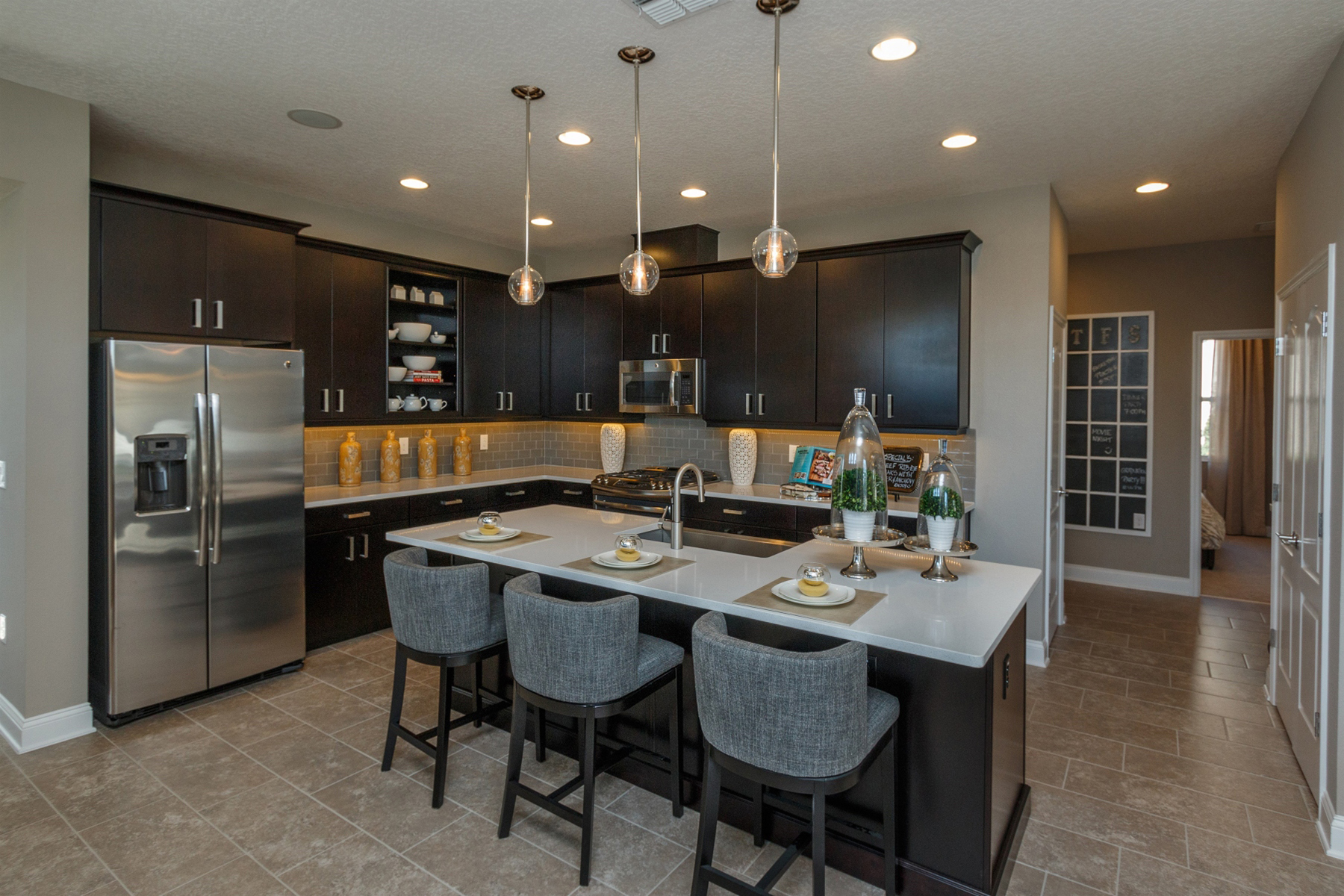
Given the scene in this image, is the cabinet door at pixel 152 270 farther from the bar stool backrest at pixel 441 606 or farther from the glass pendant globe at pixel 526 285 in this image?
the bar stool backrest at pixel 441 606

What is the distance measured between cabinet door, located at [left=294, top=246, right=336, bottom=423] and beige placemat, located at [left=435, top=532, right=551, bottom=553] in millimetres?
1936

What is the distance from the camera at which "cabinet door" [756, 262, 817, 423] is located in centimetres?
475

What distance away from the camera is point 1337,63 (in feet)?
8.56

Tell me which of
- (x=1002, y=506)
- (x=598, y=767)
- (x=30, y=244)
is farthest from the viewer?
(x=1002, y=506)

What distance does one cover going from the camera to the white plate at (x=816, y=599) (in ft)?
7.14

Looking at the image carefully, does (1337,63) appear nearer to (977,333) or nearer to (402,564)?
(977,333)

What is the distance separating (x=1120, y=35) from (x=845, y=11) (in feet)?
3.18

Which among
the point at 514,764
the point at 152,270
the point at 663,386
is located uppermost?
the point at 152,270

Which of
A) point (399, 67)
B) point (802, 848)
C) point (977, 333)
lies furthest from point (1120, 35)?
point (802, 848)

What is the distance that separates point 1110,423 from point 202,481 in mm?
6402

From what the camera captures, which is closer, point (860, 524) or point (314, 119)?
point (860, 524)

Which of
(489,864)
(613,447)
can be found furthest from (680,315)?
(489,864)

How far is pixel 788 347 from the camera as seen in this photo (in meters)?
4.84

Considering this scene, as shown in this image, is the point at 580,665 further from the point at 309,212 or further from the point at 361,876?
the point at 309,212
